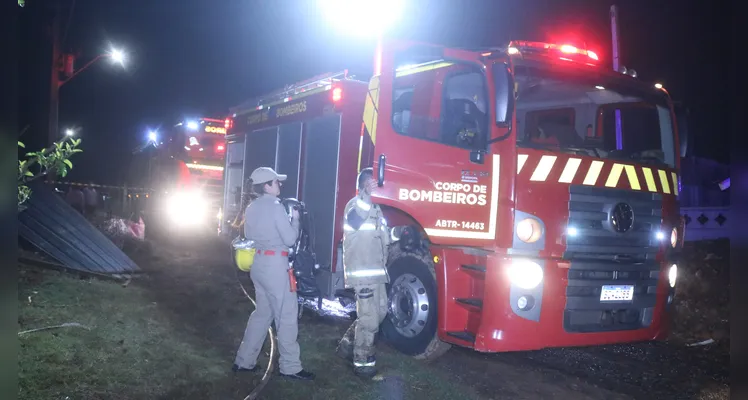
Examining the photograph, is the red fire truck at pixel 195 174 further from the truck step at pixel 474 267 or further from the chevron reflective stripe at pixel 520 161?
the chevron reflective stripe at pixel 520 161

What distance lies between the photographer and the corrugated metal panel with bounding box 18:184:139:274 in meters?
7.41

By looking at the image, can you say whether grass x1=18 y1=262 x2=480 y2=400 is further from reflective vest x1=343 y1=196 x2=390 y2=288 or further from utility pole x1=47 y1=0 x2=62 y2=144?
utility pole x1=47 y1=0 x2=62 y2=144

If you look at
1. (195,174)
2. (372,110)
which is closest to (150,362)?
(372,110)

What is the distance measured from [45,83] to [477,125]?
1128cm

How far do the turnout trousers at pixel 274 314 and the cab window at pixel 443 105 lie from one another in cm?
164

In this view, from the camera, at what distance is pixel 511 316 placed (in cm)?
447

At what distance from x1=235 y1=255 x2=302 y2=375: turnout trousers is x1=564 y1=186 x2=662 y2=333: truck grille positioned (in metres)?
2.29

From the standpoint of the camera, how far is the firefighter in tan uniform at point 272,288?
4.62 meters

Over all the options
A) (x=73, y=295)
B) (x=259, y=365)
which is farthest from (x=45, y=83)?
(x=259, y=365)

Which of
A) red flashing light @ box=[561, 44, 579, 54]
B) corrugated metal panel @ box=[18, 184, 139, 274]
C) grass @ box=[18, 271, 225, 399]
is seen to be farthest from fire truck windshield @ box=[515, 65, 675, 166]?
corrugated metal panel @ box=[18, 184, 139, 274]

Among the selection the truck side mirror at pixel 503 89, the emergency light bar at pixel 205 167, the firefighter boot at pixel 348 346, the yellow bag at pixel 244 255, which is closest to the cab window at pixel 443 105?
the truck side mirror at pixel 503 89

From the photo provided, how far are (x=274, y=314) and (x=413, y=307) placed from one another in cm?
132

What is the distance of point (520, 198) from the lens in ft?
15.0

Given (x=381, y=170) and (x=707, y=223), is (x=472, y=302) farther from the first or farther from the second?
(x=707, y=223)
